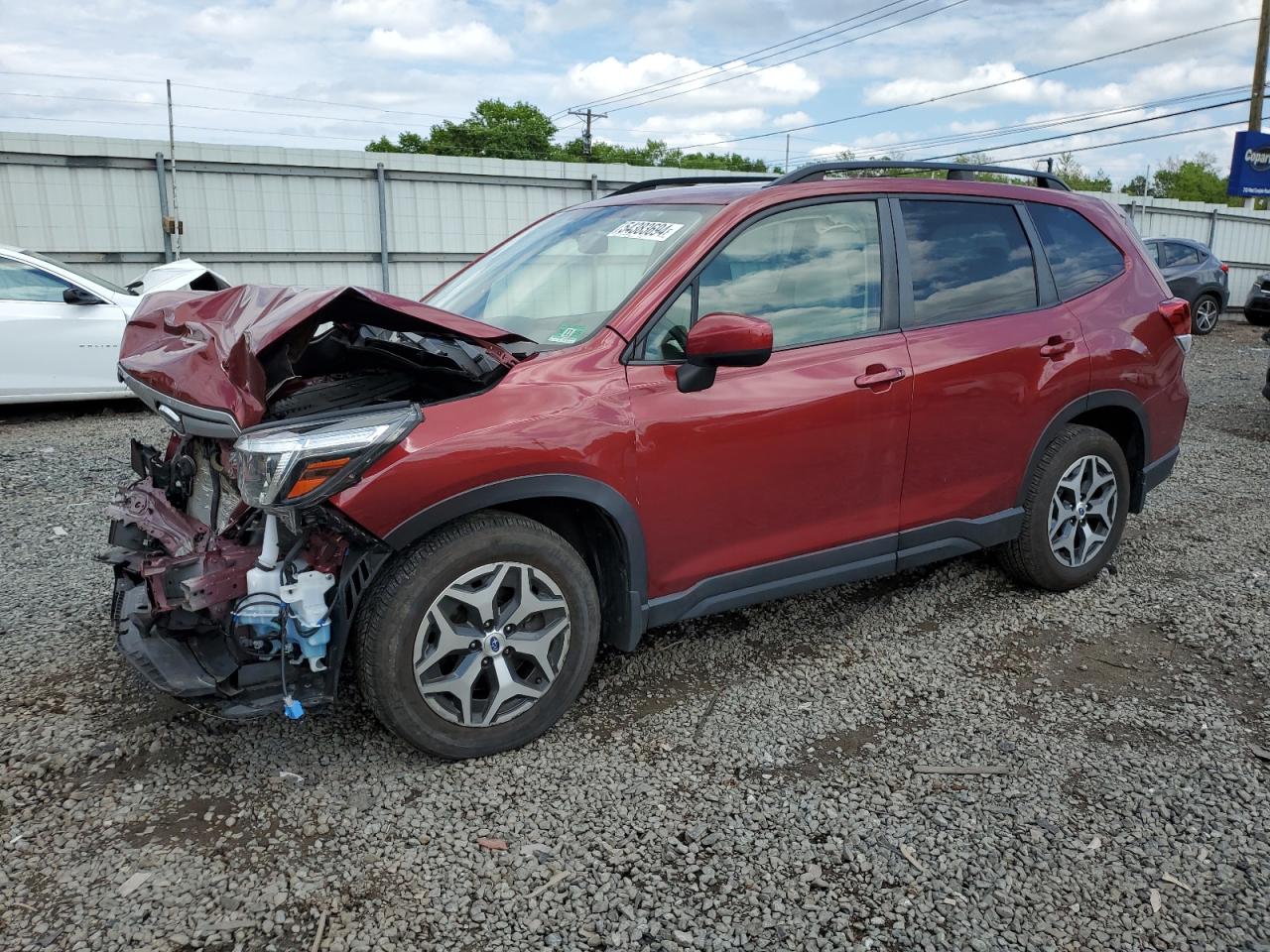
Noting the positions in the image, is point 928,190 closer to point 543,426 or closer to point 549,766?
point 543,426

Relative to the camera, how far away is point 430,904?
8.16ft

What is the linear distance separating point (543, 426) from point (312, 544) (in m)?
0.79

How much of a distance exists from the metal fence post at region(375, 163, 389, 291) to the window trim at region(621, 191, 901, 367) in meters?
12.7

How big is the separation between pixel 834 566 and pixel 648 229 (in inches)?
59.0

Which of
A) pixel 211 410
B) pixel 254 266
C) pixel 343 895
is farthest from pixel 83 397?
pixel 343 895

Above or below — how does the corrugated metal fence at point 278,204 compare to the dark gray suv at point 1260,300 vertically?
above

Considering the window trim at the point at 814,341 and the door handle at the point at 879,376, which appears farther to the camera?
the door handle at the point at 879,376

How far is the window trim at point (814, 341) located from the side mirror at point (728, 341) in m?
0.19

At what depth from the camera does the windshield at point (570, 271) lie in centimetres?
339

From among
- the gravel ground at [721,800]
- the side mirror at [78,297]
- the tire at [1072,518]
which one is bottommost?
the gravel ground at [721,800]

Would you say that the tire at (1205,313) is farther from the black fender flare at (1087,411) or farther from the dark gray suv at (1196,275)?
the black fender flare at (1087,411)

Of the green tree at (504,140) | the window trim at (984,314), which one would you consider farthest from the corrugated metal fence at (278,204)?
the green tree at (504,140)

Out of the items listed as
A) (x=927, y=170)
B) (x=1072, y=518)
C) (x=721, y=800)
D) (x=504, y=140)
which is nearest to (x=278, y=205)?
(x=927, y=170)

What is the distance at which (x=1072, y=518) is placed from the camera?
14.7 feet
